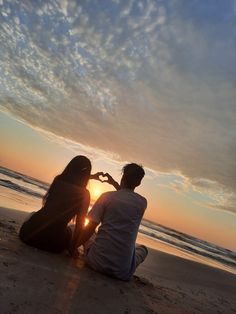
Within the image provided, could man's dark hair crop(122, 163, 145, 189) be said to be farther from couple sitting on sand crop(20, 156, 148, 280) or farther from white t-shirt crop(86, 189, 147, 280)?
white t-shirt crop(86, 189, 147, 280)

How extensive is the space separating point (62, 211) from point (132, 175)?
1250mm

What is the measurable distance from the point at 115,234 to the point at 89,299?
1.28 m

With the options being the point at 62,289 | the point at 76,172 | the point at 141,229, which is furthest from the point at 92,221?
the point at 141,229

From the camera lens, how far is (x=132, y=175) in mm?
4594

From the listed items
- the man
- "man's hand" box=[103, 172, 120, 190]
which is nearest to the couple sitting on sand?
the man

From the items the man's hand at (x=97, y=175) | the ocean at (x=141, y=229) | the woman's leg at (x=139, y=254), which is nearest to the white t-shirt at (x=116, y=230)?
the woman's leg at (x=139, y=254)

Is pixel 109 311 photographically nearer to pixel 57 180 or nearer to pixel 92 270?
pixel 92 270

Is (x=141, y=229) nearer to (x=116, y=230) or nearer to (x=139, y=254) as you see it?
(x=139, y=254)

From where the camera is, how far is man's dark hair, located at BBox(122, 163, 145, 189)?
460cm

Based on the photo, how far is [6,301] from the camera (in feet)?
8.57

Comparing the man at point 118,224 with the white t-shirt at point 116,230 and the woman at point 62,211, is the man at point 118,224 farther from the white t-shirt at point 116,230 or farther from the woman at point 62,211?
the woman at point 62,211

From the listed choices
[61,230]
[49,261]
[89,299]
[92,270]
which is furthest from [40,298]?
[61,230]

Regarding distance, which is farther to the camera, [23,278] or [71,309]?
[23,278]

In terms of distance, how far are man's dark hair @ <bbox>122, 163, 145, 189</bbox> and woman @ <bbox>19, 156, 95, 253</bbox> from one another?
72cm
